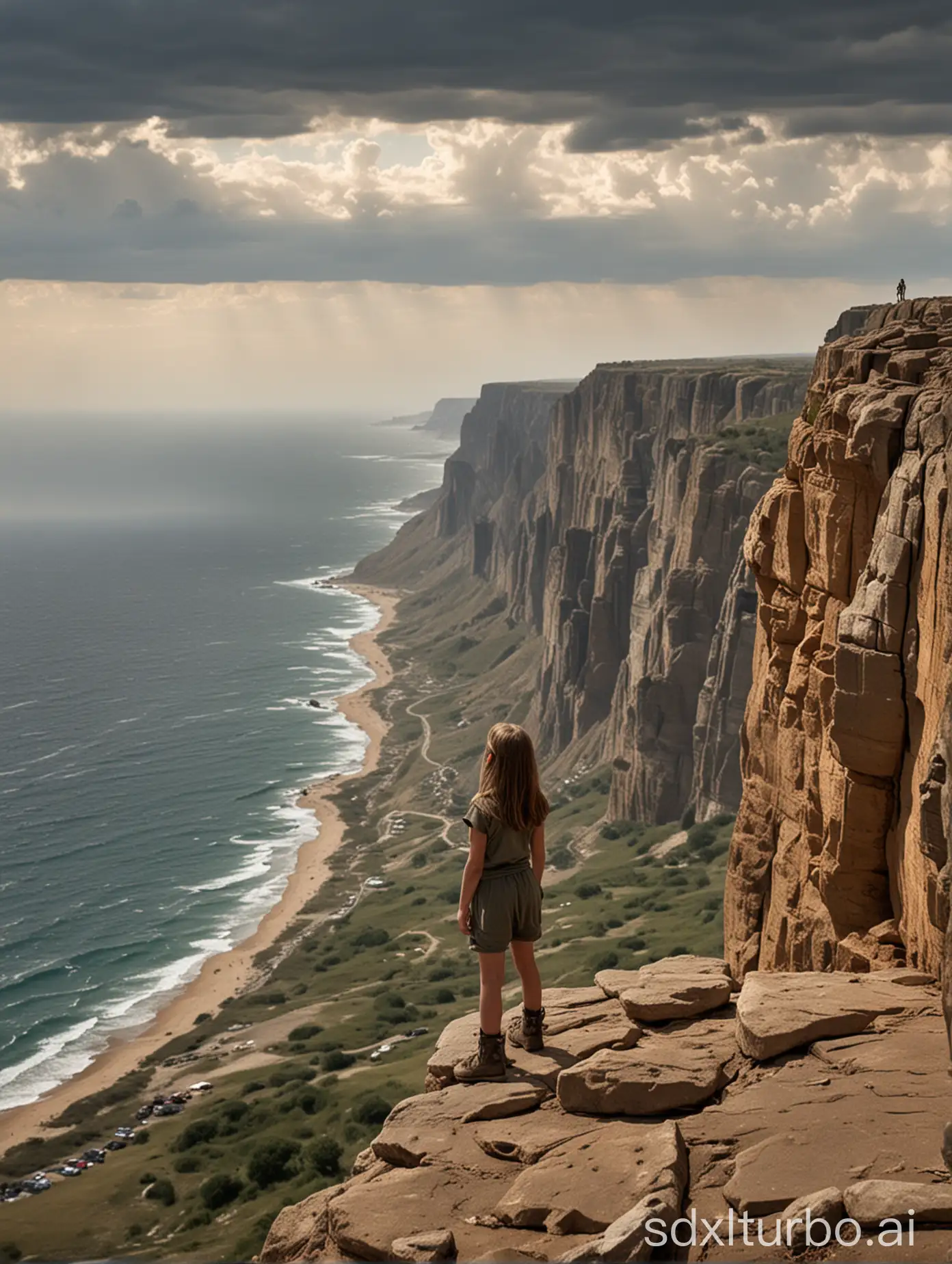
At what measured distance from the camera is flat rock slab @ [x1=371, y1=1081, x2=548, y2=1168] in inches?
526

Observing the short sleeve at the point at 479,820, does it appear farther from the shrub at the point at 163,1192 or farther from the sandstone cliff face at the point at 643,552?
the sandstone cliff face at the point at 643,552

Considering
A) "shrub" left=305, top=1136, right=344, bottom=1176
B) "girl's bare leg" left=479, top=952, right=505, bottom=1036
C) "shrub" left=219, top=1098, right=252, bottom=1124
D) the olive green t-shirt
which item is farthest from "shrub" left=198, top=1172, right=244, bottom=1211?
the olive green t-shirt

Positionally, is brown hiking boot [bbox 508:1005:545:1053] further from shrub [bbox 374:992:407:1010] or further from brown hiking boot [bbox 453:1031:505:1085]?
shrub [bbox 374:992:407:1010]

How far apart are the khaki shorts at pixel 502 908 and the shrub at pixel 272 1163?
46.1m

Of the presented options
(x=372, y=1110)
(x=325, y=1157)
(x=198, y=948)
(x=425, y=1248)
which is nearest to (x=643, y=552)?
(x=198, y=948)

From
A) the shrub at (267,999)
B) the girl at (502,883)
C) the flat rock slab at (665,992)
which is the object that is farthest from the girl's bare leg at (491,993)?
the shrub at (267,999)

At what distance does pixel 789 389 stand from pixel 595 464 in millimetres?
42046

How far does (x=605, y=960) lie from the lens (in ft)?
247

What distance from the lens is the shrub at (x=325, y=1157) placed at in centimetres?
Answer: 5566

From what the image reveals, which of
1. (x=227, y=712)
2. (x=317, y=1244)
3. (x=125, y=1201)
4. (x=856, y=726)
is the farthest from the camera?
(x=227, y=712)

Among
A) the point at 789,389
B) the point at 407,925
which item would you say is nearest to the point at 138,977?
the point at 407,925

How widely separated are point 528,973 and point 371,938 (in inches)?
3527

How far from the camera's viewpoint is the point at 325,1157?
5619 cm

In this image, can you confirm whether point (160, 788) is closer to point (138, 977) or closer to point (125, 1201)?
point (138, 977)
